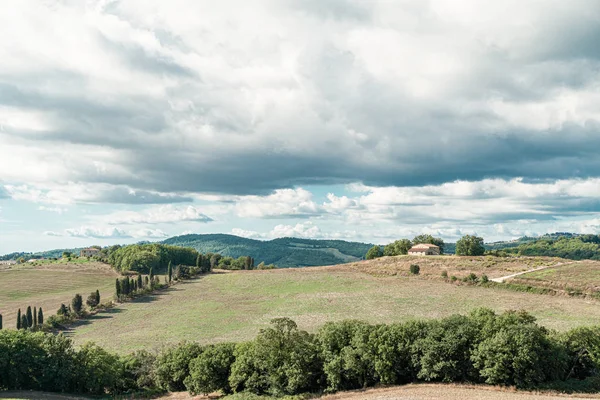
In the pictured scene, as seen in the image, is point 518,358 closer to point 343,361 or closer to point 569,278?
point 343,361

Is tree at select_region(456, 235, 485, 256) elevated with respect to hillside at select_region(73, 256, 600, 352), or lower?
elevated

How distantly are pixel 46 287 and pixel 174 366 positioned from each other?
131 meters

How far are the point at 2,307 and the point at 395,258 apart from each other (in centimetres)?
13347

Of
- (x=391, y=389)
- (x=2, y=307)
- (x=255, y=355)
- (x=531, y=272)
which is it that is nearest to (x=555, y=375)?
(x=391, y=389)

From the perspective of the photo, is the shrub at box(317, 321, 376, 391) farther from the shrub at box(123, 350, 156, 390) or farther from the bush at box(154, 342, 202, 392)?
the shrub at box(123, 350, 156, 390)

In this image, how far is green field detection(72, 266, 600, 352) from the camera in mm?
93650

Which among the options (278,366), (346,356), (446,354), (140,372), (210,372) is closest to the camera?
(446,354)

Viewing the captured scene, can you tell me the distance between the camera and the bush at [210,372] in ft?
196

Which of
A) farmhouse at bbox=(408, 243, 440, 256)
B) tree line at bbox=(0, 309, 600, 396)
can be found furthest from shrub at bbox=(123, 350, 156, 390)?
farmhouse at bbox=(408, 243, 440, 256)

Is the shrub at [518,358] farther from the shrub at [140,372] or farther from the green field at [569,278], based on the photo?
the green field at [569,278]

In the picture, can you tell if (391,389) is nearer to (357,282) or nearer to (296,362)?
(296,362)

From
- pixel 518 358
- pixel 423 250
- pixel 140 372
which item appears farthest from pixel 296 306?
pixel 423 250

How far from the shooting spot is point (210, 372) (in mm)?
59688

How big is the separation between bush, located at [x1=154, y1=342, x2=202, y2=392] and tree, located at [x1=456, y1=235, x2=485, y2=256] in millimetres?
148901
